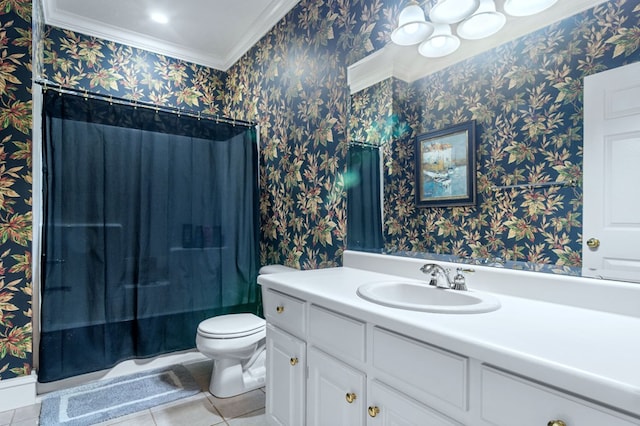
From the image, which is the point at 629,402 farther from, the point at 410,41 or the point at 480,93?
the point at 410,41

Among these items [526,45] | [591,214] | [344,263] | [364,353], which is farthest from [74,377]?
[526,45]

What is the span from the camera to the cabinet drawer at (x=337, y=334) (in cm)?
113

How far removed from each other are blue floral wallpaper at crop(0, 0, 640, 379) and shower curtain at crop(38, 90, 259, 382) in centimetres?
15

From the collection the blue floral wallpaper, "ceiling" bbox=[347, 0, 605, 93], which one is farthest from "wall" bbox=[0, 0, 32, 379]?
"ceiling" bbox=[347, 0, 605, 93]

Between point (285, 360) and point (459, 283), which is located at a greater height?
point (459, 283)

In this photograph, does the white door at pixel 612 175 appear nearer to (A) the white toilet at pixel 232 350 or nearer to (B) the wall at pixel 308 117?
(B) the wall at pixel 308 117

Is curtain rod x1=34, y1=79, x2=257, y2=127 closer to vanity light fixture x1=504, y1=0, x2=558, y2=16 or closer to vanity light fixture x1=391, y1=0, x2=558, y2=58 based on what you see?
vanity light fixture x1=391, y1=0, x2=558, y2=58

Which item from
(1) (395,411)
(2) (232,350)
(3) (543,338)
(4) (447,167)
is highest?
(4) (447,167)

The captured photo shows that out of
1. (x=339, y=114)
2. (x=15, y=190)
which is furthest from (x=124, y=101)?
(x=339, y=114)

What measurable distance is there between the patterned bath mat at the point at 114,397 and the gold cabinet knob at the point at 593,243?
2164 millimetres

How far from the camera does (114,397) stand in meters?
2.05

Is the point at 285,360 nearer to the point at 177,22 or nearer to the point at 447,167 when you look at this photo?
the point at 447,167

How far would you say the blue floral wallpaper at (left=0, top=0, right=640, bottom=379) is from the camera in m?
1.18

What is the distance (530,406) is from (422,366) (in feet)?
0.87
